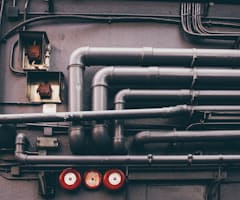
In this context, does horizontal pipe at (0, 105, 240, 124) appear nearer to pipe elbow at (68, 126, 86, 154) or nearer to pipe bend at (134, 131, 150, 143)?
pipe elbow at (68, 126, 86, 154)

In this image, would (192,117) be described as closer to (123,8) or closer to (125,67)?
(125,67)

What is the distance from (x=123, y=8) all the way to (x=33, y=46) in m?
2.15

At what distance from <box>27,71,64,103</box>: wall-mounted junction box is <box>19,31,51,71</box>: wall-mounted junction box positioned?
0.18 m

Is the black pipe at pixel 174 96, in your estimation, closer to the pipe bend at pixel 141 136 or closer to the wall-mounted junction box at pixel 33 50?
the pipe bend at pixel 141 136

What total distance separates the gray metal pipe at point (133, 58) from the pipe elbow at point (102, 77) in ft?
0.60

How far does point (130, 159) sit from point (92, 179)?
82 cm

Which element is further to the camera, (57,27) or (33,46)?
(57,27)

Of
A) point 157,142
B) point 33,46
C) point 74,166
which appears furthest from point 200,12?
point 74,166

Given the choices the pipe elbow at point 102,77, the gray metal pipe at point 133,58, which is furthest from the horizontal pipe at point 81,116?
the pipe elbow at point 102,77

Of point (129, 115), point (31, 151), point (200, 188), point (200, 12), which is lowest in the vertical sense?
point (200, 188)

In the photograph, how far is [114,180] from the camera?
730 centimetres

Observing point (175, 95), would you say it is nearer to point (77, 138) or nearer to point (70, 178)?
point (77, 138)

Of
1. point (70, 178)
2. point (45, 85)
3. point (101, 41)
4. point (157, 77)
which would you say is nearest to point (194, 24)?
point (157, 77)

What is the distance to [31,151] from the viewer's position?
766 cm
